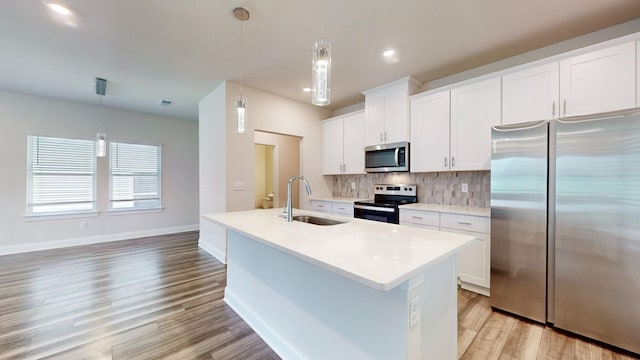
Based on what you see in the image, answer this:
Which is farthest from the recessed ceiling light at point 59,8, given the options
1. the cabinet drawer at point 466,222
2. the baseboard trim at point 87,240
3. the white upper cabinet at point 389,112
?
the baseboard trim at point 87,240

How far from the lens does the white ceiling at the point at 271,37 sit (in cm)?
205

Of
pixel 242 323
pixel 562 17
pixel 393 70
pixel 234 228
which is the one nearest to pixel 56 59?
pixel 234 228

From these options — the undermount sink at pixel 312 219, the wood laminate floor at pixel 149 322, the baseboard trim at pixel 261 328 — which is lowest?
the wood laminate floor at pixel 149 322

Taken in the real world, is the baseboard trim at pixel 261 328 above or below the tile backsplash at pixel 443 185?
below

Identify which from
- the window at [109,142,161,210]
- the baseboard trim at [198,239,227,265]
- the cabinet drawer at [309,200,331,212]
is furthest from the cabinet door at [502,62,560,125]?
the window at [109,142,161,210]

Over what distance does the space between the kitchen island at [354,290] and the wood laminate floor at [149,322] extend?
0.40 meters

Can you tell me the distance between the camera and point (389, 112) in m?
3.68

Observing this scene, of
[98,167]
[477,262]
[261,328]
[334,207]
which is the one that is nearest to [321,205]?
[334,207]

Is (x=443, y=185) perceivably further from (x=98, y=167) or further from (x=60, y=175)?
(x=60, y=175)

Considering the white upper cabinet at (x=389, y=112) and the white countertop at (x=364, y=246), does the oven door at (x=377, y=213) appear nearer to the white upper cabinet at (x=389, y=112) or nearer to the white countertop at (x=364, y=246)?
the white upper cabinet at (x=389, y=112)

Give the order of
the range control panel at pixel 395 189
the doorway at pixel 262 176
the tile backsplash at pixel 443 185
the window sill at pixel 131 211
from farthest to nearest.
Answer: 1. the doorway at pixel 262 176
2. the window sill at pixel 131 211
3. the range control panel at pixel 395 189
4. the tile backsplash at pixel 443 185

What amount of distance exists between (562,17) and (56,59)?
5.23 meters

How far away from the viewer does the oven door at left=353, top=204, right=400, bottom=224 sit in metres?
3.29

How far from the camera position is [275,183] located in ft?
16.4
